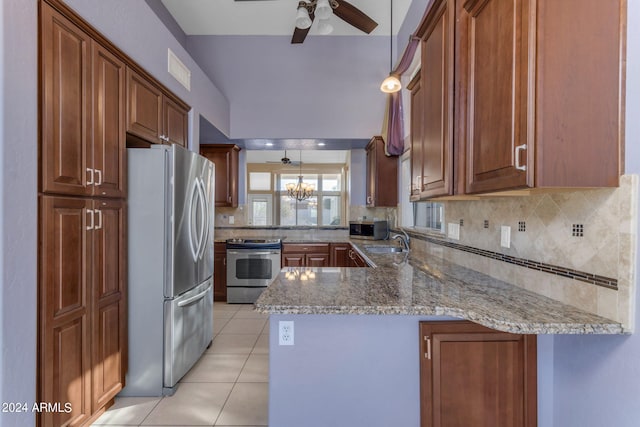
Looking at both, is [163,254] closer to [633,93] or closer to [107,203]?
[107,203]

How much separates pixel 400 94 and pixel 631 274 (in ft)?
9.14

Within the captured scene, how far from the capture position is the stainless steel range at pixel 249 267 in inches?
167

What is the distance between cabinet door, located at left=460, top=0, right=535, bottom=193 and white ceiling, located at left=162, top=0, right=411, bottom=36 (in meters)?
2.48

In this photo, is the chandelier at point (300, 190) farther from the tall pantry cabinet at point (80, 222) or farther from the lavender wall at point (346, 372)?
the lavender wall at point (346, 372)

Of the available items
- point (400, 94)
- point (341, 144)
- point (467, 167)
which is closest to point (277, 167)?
point (341, 144)

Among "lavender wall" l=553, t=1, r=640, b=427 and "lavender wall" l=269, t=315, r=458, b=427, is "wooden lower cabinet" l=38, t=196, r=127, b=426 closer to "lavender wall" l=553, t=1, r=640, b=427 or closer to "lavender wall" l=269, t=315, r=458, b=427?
"lavender wall" l=269, t=315, r=458, b=427

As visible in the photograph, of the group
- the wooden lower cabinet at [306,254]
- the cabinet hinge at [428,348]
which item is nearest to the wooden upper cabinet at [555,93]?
the cabinet hinge at [428,348]

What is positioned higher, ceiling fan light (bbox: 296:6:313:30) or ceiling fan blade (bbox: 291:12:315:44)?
ceiling fan blade (bbox: 291:12:315:44)

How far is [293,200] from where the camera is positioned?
8.74 metres

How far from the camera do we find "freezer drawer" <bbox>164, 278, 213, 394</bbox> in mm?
2133

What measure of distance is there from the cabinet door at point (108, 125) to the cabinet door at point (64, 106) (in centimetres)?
6

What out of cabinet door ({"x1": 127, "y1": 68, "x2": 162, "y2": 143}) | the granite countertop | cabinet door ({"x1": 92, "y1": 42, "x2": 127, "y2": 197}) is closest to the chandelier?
cabinet door ({"x1": 127, "y1": 68, "x2": 162, "y2": 143})

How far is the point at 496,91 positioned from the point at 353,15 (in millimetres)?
2147

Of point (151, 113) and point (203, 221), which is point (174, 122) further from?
point (203, 221)
